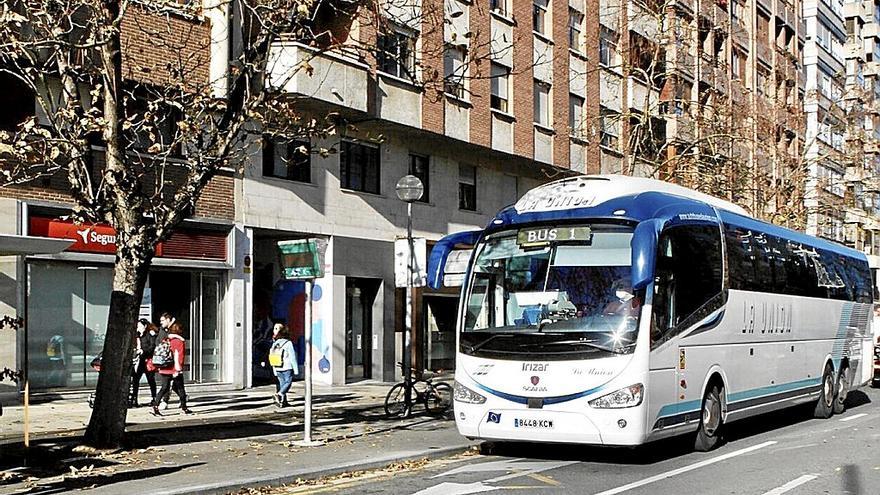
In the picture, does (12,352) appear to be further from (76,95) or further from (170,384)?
(76,95)

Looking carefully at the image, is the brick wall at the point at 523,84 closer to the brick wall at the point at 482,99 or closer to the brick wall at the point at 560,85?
the brick wall at the point at 482,99

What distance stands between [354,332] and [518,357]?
1706cm

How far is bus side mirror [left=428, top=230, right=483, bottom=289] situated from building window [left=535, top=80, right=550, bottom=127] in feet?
68.7

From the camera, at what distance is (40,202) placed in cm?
2098

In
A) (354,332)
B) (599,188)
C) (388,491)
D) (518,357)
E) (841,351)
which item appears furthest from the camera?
(354,332)

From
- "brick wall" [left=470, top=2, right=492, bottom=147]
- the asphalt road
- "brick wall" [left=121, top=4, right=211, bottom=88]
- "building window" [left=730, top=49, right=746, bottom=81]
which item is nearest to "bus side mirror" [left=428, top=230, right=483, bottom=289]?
the asphalt road

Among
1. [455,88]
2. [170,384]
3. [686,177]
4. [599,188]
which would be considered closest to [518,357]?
[599,188]

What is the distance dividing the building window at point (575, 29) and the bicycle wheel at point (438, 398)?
20.5 m

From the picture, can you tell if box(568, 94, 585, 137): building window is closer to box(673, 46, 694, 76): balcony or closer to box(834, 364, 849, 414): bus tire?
box(673, 46, 694, 76): balcony

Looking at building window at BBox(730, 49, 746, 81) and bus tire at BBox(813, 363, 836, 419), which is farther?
building window at BBox(730, 49, 746, 81)

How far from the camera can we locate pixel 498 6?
1346 inches

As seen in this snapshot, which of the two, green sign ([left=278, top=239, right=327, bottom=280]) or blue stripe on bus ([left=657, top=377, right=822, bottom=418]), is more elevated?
green sign ([left=278, top=239, right=327, bottom=280])

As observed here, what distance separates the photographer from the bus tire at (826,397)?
20.6 m

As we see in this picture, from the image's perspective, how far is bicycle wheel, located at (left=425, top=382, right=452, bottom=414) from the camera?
2038 cm
